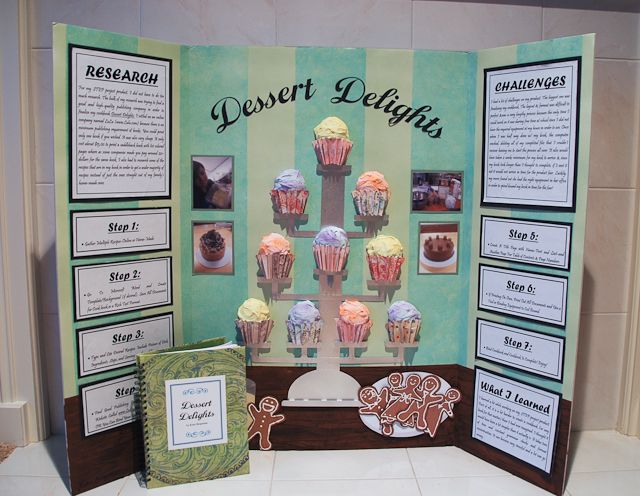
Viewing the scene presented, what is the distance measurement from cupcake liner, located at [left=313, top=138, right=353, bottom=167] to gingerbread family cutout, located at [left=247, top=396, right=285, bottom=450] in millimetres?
777

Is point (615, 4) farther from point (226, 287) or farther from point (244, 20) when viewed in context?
point (226, 287)

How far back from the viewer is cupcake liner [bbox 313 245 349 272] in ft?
5.57

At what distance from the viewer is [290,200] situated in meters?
1.69

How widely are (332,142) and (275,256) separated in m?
0.39

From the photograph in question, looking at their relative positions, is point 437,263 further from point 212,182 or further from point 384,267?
point 212,182

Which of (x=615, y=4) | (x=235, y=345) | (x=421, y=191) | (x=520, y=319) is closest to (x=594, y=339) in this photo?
(x=520, y=319)

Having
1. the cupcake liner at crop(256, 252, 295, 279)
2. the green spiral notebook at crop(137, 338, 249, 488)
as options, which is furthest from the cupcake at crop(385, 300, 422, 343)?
the green spiral notebook at crop(137, 338, 249, 488)

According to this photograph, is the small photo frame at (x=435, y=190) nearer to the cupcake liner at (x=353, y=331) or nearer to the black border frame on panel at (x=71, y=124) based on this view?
the cupcake liner at (x=353, y=331)

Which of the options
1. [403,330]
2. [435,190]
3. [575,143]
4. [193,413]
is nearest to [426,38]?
[435,190]

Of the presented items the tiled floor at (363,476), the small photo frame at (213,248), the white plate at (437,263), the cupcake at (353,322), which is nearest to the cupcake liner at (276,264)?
the small photo frame at (213,248)

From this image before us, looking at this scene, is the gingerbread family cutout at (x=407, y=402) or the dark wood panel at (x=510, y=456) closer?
the dark wood panel at (x=510, y=456)

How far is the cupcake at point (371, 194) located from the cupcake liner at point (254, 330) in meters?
0.46

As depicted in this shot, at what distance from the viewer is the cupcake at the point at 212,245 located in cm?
175

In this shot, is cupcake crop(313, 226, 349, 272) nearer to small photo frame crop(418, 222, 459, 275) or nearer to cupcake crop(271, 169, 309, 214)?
cupcake crop(271, 169, 309, 214)
